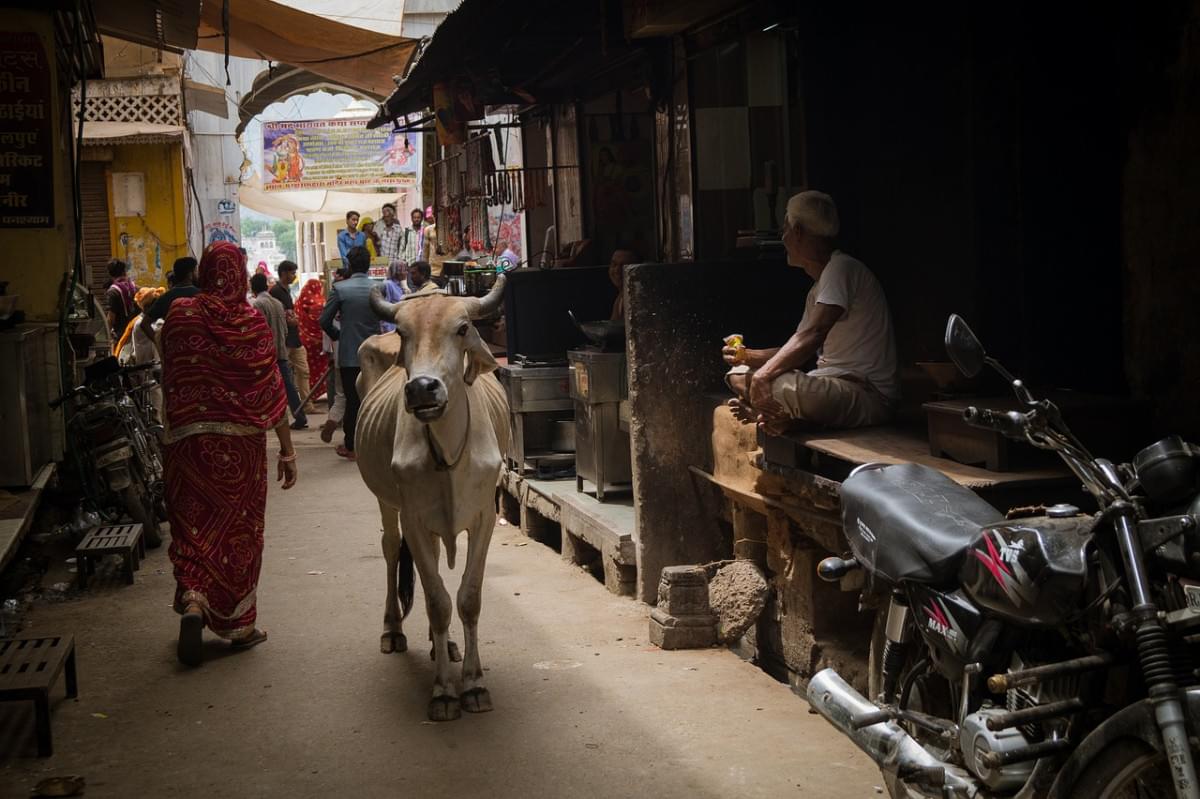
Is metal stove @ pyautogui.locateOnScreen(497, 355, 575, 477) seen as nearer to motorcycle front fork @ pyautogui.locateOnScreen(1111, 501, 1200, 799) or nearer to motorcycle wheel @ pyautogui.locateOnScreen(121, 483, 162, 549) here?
motorcycle wheel @ pyautogui.locateOnScreen(121, 483, 162, 549)

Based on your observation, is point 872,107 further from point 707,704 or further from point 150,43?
point 150,43

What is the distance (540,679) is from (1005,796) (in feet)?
10.6

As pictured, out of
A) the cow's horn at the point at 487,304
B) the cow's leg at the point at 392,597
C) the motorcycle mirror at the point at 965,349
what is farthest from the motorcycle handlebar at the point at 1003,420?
the cow's leg at the point at 392,597

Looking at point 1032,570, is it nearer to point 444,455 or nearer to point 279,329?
point 444,455

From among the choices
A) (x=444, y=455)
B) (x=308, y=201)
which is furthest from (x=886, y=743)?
(x=308, y=201)

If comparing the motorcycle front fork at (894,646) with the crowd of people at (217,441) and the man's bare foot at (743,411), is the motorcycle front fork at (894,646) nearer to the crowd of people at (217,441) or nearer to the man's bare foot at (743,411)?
the man's bare foot at (743,411)

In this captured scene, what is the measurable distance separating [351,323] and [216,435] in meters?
6.91

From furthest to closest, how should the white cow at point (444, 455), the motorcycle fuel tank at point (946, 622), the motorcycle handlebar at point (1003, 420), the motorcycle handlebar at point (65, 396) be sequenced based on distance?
the motorcycle handlebar at point (65, 396) → the white cow at point (444, 455) → the motorcycle fuel tank at point (946, 622) → the motorcycle handlebar at point (1003, 420)

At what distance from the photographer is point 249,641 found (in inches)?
284

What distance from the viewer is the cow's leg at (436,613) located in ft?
19.4

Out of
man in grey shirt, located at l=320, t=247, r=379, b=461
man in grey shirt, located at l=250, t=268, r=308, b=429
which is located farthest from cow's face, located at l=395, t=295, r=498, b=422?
man in grey shirt, located at l=250, t=268, r=308, b=429

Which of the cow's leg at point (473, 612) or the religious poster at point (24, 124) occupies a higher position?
the religious poster at point (24, 124)

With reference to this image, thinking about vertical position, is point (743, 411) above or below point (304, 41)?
below

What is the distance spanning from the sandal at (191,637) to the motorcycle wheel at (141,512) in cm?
319
